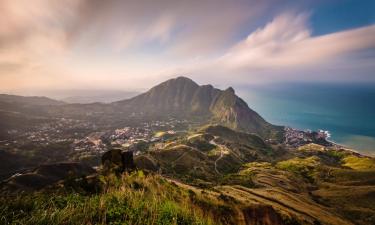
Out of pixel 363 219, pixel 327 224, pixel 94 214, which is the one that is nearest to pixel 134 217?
pixel 94 214

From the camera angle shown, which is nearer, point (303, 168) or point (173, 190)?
point (173, 190)

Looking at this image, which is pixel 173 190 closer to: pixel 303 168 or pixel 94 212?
pixel 94 212

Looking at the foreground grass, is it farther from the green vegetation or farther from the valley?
the green vegetation

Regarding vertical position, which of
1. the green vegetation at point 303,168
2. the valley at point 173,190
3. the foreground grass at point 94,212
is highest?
the foreground grass at point 94,212

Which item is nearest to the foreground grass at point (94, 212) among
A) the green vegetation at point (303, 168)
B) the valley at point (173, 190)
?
the valley at point (173, 190)

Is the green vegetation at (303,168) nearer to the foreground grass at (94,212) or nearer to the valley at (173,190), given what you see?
the valley at (173,190)

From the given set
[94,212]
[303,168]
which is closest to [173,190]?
[94,212]

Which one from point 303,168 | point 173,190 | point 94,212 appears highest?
point 94,212

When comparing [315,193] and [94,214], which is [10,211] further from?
[315,193]

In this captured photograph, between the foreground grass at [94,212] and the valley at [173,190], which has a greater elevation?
the foreground grass at [94,212]

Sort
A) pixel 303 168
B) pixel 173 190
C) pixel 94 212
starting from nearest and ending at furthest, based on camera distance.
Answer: pixel 94 212 → pixel 173 190 → pixel 303 168

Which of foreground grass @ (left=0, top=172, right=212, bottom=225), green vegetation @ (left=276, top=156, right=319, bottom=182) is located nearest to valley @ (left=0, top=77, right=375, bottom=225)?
foreground grass @ (left=0, top=172, right=212, bottom=225)
